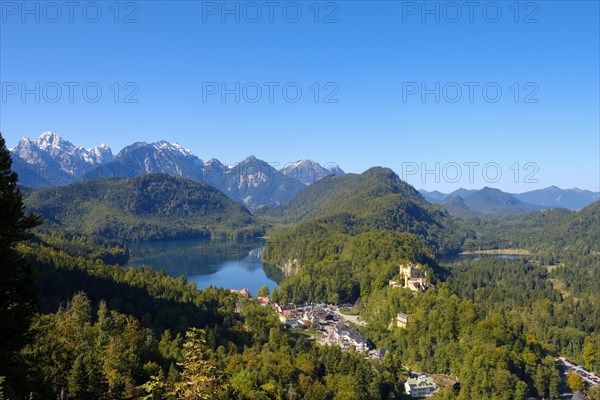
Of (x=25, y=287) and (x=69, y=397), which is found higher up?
(x=25, y=287)

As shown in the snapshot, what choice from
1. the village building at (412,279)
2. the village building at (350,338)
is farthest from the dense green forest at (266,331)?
the village building at (350,338)

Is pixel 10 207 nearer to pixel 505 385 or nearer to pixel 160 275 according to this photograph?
pixel 505 385

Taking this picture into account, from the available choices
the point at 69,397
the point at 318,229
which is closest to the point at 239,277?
the point at 318,229

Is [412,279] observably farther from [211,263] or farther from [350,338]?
[211,263]

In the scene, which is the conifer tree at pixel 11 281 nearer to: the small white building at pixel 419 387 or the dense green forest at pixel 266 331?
the dense green forest at pixel 266 331

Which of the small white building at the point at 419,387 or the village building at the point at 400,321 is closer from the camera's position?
the small white building at the point at 419,387

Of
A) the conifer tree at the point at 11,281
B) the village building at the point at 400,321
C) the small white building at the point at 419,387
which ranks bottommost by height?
the small white building at the point at 419,387

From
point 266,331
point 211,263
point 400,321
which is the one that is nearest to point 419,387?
point 400,321

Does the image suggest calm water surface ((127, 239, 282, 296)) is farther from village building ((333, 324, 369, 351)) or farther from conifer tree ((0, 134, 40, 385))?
conifer tree ((0, 134, 40, 385))

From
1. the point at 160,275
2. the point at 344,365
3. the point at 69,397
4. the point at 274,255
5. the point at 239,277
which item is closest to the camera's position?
the point at 69,397
